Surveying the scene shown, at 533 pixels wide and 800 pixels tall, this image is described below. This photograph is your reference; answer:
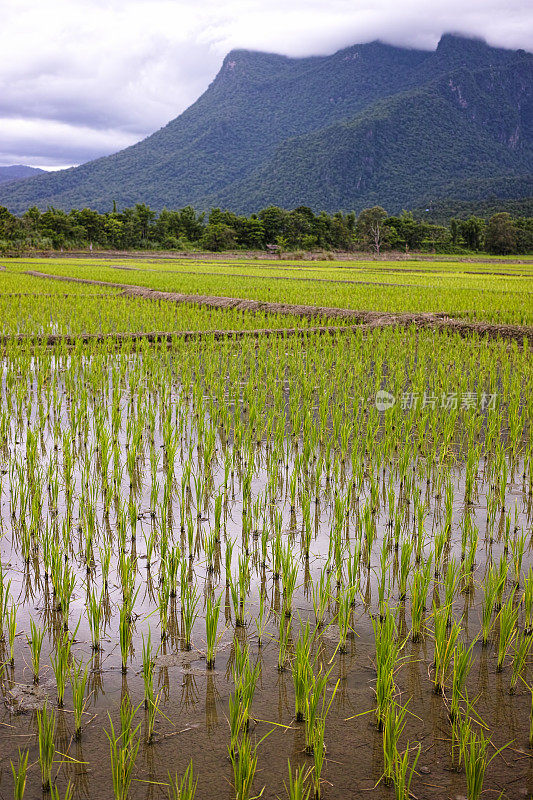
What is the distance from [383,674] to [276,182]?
92960 mm

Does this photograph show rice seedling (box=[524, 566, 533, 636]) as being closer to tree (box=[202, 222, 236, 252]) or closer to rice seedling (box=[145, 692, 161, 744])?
rice seedling (box=[145, 692, 161, 744])

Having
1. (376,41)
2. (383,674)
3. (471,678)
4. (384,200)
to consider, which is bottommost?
(471,678)

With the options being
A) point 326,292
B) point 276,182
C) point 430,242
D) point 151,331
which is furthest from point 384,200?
point 151,331

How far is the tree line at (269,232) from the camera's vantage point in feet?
148

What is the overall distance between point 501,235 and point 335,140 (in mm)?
56086

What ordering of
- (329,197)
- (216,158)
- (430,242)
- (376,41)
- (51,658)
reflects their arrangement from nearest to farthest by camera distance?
(51,658) < (430,242) < (329,197) < (216,158) < (376,41)

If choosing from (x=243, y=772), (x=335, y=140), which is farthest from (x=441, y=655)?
(x=335, y=140)

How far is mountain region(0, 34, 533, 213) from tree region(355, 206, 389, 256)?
1343 inches

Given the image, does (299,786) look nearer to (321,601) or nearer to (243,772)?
(243,772)

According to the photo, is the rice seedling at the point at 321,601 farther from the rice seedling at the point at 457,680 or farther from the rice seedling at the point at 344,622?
the rice seedling at the point at 457,680

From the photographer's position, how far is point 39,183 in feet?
365

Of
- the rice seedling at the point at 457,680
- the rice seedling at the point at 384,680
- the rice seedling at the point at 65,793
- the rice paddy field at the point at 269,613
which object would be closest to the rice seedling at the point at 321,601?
the rice paddy field at the point at 269,613

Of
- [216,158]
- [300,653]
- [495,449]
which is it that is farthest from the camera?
[216,158]

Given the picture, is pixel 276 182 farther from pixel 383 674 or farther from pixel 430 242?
pixel 383 674
